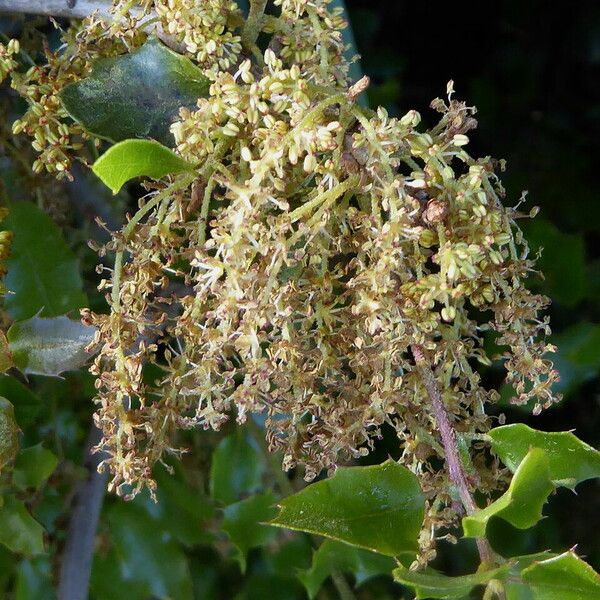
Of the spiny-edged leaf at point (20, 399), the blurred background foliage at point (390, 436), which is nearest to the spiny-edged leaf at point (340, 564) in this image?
the blurred background foliage at point (390, 436)

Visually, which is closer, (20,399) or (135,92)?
(135,92)

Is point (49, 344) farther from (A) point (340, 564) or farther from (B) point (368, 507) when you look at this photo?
(A) point (340, 564)

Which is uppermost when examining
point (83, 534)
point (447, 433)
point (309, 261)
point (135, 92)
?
point (135, 92)

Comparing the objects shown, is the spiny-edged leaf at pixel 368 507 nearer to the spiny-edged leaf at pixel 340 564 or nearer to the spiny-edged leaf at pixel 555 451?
the spiny-edged leaf at pixel 555 451

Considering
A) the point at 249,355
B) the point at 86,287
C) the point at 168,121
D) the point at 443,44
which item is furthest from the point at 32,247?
the point at 443,44

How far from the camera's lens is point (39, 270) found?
95 centimetres

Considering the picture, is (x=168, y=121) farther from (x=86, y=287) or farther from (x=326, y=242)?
(x=86, y=287)

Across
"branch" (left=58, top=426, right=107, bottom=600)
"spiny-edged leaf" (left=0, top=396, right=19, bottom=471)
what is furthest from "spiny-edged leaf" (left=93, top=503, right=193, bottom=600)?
"spiny-edged leaf" (left=0, top=396, right=19, bottom=471)

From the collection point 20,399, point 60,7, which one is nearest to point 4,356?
point 20,399

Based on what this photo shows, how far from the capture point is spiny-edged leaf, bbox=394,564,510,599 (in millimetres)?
567

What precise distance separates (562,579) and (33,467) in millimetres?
544

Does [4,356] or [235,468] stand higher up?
[4,356]

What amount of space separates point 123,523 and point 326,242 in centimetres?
63

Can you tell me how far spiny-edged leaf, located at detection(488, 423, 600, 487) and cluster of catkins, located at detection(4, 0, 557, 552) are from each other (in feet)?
0.09
